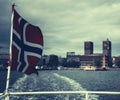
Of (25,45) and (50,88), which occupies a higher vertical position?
(25,45)

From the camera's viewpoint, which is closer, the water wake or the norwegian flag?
the norwegian flag

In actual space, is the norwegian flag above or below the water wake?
above

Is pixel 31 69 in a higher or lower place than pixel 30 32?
lower

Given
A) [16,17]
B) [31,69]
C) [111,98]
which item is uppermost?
[16,17]

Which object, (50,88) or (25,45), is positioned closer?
(25,45)

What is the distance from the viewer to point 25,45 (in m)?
9.04

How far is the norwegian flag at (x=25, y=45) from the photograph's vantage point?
8824 millimetres

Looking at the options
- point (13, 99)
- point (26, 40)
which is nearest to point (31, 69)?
point (26, 40)

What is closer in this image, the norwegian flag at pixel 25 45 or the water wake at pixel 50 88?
the norwegian flag at pixel 25 45

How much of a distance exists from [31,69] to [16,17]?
1.57 metres

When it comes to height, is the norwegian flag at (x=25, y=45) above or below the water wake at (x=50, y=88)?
above

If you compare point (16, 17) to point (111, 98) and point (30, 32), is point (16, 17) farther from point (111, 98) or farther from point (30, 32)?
point (111, 98)

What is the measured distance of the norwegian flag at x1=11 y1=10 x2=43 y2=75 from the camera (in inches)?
347

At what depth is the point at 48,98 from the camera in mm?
43812
